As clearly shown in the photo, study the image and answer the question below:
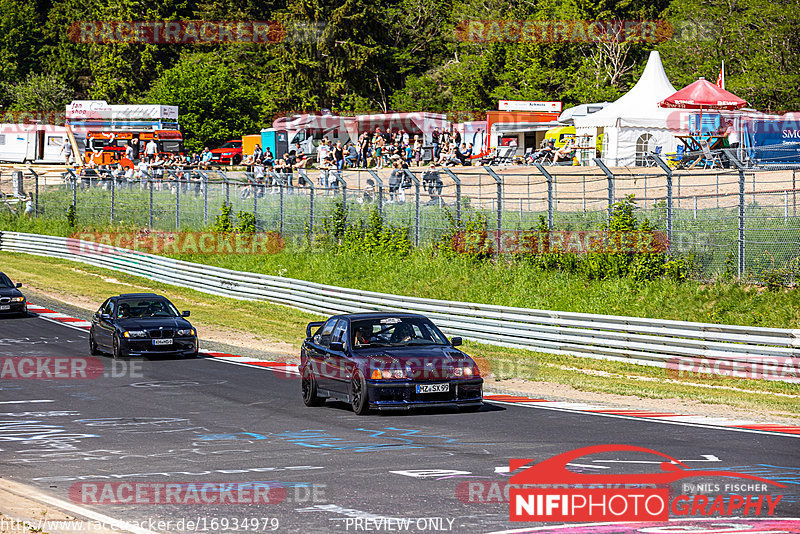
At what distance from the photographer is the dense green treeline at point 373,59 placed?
6325 cm

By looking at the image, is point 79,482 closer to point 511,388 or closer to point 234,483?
point 234,483

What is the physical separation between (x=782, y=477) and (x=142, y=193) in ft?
120

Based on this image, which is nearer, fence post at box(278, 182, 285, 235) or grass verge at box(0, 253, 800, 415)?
grass verge at box(0, 253, 800, 415)

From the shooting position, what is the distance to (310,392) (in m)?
15.4

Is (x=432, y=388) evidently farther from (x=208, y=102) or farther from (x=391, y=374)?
(x=208, y=102)

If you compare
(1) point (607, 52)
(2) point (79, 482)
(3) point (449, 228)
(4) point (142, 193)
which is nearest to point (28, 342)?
(3) point (449, 228)

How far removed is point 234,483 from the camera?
9875 mm

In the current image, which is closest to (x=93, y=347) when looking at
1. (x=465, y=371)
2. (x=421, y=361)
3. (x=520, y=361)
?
(x=520, y=361)

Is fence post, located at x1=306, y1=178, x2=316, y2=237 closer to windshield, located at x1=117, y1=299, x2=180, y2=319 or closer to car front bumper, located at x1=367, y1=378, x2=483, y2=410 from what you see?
windshield, located at x1=117, y1=299, x2=180, y2=319

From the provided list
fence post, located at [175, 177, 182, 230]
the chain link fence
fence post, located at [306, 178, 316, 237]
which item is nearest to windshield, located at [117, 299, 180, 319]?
the chain link fence

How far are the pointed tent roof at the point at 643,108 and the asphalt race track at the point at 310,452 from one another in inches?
1228

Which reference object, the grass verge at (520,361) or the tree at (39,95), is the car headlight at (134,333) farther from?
the tree at (39,95)

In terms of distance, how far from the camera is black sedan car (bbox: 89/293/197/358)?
21797 millimetres

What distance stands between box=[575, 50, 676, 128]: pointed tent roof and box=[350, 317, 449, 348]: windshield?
31841 mm
